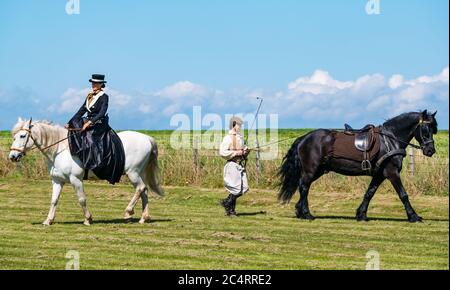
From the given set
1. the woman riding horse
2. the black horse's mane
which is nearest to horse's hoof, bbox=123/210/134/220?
the woman riding horse

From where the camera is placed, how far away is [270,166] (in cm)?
2453

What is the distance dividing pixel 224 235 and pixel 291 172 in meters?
3.62

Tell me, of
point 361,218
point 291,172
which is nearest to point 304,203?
point 291,172

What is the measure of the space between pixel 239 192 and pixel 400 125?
3426mm

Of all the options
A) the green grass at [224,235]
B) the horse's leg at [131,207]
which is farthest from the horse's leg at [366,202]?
the horse's leg at [131,207]

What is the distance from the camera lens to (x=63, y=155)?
16.5 meters

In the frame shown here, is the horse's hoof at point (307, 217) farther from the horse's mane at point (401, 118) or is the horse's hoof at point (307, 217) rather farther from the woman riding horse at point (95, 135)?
the woman riding horse at point (95, 135)

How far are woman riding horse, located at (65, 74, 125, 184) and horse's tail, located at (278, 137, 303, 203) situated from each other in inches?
145

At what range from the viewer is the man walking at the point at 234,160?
18.6 metres

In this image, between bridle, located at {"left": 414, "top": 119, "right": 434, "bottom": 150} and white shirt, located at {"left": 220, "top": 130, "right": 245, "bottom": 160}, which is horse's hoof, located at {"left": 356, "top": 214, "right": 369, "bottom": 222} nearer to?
bridle, located at {"left": 414, "top": 119, "right": 434, "bottom": 150}

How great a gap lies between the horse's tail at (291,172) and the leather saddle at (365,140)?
3.59ft
